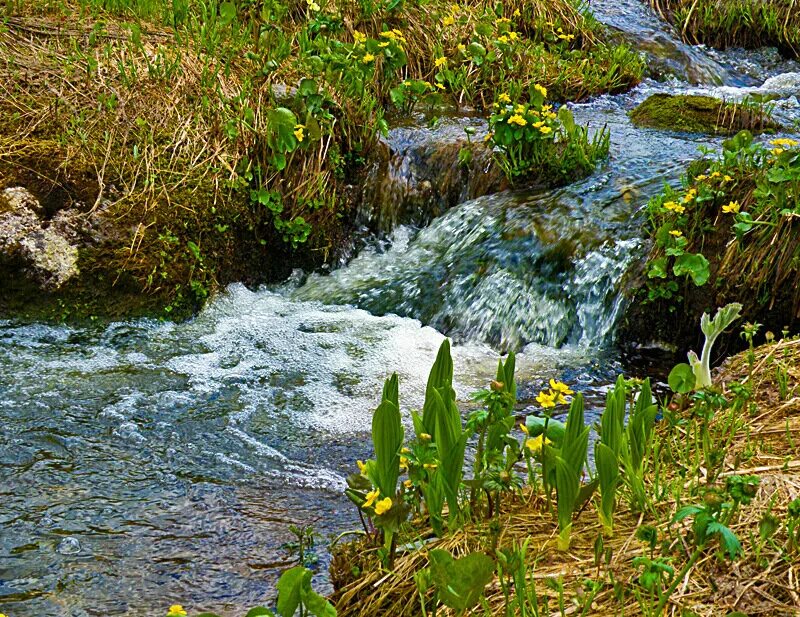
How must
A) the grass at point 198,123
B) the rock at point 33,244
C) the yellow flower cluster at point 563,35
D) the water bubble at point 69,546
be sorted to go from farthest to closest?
the yellow flower cluster at point 563,35, the grass at point 198,123, the rock at point 33,244, the water bubble at point 69,546

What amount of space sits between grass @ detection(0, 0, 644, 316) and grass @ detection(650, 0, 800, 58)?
3.56 m

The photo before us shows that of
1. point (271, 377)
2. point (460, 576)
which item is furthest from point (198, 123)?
point (460, 576)

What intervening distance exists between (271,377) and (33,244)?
1772 millimetres

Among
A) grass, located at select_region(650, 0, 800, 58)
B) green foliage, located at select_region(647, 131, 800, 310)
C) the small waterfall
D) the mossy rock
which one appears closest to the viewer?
green foliage, located at select_region(647, 131, 800, 310)

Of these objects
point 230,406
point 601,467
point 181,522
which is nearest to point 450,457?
point 601,467

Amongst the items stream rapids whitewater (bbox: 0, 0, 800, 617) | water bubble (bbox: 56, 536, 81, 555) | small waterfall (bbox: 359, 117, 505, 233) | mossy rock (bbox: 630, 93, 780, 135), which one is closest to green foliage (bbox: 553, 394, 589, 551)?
stream rapids whitewater (bbox: 0, 0, 800, 617)

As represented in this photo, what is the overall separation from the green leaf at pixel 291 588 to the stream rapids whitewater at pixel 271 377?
58 centimetres

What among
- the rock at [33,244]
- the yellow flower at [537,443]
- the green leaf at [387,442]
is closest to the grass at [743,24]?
the rock at [33,244]

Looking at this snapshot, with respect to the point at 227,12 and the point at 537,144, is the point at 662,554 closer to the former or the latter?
the point at 537,144

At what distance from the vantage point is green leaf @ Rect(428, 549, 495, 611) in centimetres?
211

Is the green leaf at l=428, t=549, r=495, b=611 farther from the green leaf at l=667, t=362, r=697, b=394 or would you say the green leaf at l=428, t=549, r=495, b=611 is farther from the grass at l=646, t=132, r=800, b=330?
the grass at l=646, t=132, r=800, b=330

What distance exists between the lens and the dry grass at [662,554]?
7.10ft

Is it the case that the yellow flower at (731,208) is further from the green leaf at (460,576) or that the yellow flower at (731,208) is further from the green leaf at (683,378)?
the green leaf at (460,576)

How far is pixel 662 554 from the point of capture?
2305 mm
